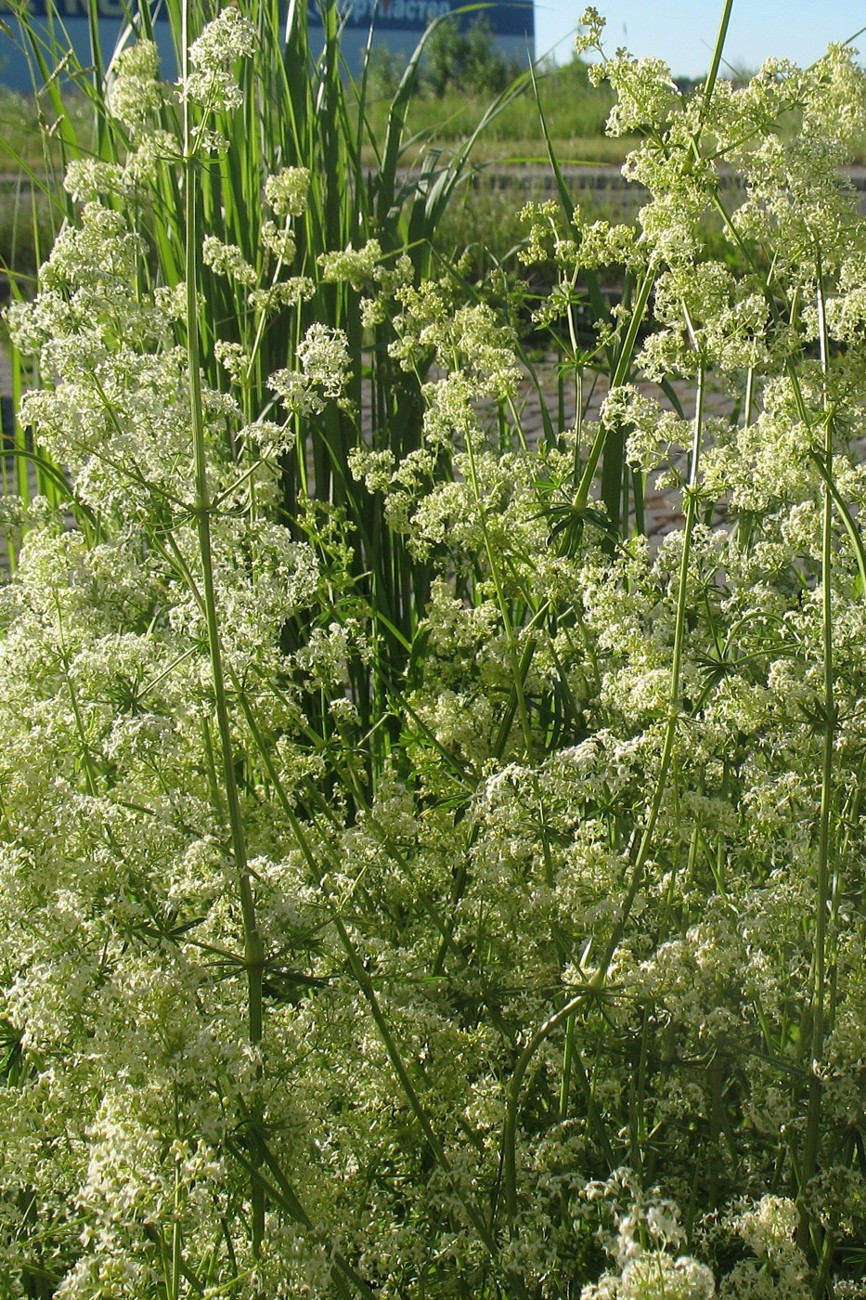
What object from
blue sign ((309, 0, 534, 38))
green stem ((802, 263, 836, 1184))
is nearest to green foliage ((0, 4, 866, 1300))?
green stem ((802, 263, 836, 1184))

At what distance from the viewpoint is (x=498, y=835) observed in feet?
7.04

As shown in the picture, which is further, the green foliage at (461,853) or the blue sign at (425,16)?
the blue sign at (425,16)

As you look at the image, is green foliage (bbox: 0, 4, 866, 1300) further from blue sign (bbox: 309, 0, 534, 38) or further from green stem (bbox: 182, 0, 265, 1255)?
blue sign (bbox: 309, 0, 534, 38)

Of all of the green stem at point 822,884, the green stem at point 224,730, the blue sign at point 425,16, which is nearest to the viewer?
the green stem at point 224,730

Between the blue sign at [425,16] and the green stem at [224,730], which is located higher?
the blue sign at [425,16]

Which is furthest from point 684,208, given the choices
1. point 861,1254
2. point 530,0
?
point 530,0

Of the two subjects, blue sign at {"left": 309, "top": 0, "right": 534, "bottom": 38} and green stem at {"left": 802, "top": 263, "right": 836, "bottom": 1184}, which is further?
blue sign at {"left": 309, "top": 0, "right": 534, "bottom": 38}

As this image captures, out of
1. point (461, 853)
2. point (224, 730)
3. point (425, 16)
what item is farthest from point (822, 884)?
point (425, 16)

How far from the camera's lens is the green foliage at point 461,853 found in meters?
1.80

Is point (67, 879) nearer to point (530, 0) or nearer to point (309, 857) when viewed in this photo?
point (309, 857)

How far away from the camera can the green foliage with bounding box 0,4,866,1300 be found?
1.80 m

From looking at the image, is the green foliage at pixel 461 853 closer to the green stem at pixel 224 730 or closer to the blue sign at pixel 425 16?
the green stem at pixel 224 730

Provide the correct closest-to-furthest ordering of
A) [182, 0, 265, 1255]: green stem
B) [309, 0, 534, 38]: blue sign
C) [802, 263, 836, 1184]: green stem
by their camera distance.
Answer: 1. [182, 0, 265, 1255]: green stem
2. [802, 263, 836, 1184]: green stem
3. [309, 0, 534, 38]: blue sign

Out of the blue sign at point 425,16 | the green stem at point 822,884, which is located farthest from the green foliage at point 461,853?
the blue sign at point 425,16
